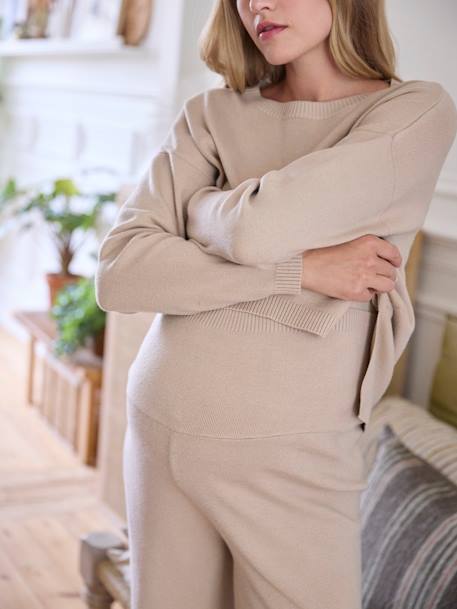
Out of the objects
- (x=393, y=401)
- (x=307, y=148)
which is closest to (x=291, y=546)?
(x=307, y=148)

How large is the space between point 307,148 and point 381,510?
0.66 m

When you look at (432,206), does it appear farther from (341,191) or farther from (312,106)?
(341,191)

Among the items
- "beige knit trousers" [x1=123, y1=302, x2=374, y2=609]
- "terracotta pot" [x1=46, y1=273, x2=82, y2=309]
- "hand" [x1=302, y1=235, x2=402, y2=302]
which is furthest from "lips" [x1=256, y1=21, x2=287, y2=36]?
"terracotta pot" [x1=46, y1=273, x2=82, y2=309]

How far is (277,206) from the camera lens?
3.92ft

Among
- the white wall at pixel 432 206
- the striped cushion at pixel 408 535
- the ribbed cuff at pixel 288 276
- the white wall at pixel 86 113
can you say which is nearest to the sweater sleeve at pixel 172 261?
the ribbed cuff at pixel 288 276

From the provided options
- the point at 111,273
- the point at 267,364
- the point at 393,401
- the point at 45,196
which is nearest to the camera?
the point at 267,364

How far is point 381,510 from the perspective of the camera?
1.59m

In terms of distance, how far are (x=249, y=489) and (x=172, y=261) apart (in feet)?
1.09

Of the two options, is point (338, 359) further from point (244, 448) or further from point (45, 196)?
point (45, 196)

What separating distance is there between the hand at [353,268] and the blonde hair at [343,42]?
0.88 ft

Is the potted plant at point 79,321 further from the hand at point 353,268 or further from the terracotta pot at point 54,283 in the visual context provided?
the hand at point 353,268

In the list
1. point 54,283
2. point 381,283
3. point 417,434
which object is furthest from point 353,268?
point 54,283

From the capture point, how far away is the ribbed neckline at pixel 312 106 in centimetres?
134

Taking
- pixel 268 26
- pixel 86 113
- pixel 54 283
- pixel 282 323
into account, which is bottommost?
pixel 54 283
